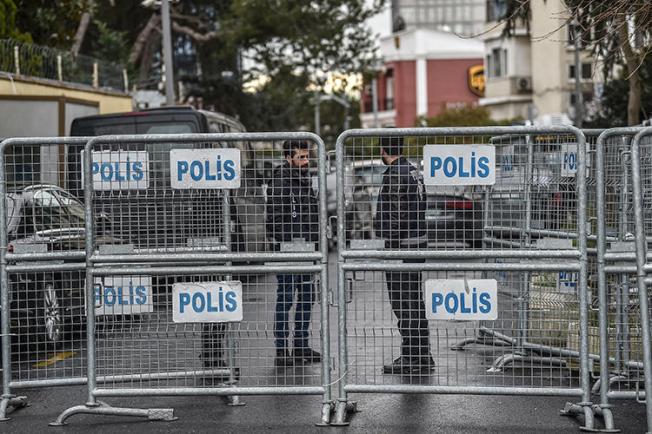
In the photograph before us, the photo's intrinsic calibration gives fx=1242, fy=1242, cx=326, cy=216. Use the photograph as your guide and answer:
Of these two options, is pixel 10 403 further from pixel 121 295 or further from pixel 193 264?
pixel 193 264

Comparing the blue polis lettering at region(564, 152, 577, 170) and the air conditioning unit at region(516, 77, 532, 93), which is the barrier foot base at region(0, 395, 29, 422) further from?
the air conditioning unit at region(516, 77, 532, 93)

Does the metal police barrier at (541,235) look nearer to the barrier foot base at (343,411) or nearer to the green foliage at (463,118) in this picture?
the barrier foot base at (343,411)

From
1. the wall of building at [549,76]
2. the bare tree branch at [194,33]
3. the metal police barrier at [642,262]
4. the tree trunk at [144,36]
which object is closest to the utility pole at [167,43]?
the tree trunk at [144,36]

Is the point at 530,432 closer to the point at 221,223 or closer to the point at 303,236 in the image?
the point at 303,236

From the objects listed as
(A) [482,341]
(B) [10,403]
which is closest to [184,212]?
(B) [10,403]

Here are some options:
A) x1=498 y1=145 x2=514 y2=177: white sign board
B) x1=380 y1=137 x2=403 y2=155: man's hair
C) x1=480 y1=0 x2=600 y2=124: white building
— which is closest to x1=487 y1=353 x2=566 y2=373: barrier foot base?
x1=498 y1=145 x2=514 y2=177: white sign board

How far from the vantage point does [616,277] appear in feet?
29.0

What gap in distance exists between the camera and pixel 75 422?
8.31 m

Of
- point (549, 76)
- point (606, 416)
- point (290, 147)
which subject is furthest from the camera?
point (549, 76)

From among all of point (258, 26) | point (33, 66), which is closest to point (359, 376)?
point (33, 66)

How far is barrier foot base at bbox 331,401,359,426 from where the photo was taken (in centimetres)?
805

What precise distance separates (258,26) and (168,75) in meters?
12.8

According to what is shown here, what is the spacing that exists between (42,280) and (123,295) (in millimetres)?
843

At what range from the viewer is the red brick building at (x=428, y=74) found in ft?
290
